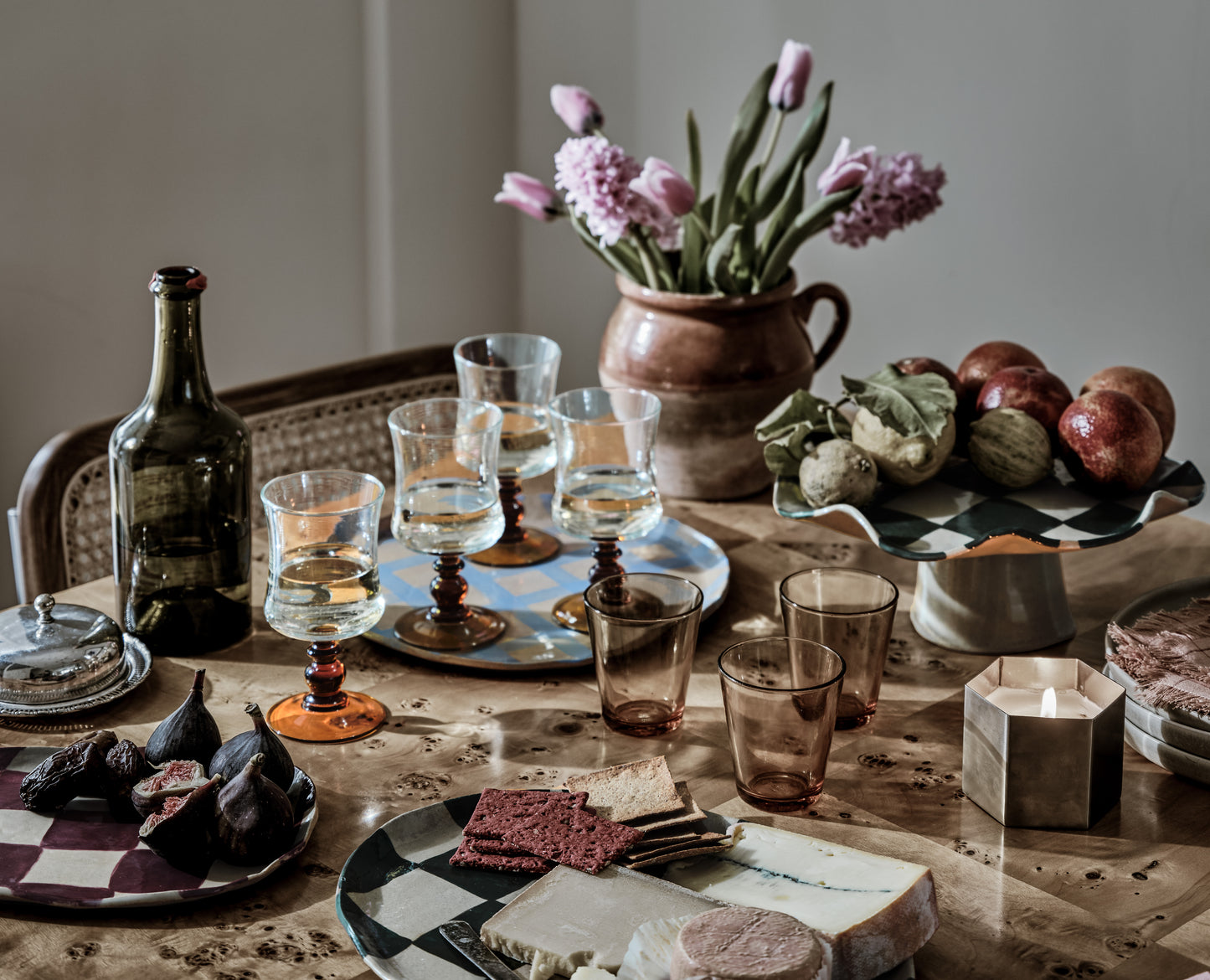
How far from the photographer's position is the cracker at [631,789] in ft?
2.82

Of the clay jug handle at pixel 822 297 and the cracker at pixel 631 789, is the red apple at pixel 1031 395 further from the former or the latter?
the cracker at pixel 631 789

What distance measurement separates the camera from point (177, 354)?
1133 mm

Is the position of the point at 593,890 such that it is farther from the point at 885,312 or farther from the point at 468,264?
the point at 468,264

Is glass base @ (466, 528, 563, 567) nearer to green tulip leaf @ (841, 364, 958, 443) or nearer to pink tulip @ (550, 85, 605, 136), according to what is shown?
green tulip leaf @ (841, 364, 958, 443)

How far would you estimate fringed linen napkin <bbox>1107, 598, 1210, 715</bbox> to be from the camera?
37.8 inches

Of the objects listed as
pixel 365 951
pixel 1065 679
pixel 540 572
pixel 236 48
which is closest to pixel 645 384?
pixel 540 572

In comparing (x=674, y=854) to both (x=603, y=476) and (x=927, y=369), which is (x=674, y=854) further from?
(x=927, y=369)

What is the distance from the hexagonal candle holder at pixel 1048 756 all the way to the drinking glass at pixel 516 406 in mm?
562

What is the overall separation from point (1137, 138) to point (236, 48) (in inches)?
61.1

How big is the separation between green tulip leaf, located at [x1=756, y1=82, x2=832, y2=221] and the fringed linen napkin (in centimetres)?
66

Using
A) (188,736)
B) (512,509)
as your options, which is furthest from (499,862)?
(512,509)

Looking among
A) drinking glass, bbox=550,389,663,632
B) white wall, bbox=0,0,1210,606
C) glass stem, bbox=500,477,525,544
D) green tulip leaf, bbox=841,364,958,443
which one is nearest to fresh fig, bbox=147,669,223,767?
drinking glass, bbox=550,389,663,632

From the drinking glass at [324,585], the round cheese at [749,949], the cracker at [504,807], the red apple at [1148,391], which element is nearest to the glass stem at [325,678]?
the drinking glass at [324,585]

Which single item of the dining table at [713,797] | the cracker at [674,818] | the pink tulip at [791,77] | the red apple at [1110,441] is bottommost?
the dining table at [713,797]
